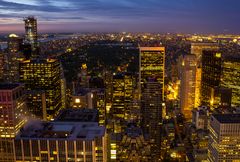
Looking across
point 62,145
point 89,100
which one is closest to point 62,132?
point 62,145

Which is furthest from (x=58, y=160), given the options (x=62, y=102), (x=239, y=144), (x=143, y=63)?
(x=143, y=63)

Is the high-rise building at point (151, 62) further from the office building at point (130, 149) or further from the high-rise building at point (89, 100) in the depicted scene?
the office building at point (130, 149)

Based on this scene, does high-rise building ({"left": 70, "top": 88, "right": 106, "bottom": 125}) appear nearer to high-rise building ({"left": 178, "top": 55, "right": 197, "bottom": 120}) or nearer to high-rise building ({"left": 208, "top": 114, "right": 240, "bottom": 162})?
high-rise building ({"left": 208, "top": 114, "right": 240, "bottom": 162})

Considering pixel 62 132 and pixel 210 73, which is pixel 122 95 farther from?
pixel 62 132

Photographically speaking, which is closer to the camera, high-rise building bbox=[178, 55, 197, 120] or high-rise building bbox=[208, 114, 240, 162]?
high-rise building bbox=[208, 114, 240, 162]

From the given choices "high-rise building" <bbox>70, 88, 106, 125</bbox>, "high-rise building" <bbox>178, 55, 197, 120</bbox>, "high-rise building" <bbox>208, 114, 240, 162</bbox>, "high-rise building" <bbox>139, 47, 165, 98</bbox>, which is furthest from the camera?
"high-rise building" <bbox>139, 47, 165, 98</bbox>

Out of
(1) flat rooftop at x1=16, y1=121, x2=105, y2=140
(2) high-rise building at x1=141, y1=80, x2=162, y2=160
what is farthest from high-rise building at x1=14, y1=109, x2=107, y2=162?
(2) high-rise building at x1=141, y1=80, x2=162, y2=160

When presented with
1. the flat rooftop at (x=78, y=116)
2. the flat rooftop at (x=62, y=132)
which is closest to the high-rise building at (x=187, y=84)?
the flat rooftop at (x=78, y=116)
